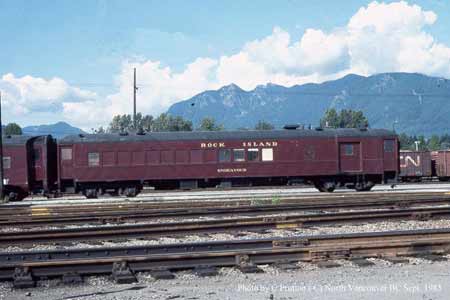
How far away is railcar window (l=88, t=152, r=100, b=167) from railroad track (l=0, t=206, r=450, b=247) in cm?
1518

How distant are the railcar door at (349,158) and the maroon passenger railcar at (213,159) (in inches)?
2.0

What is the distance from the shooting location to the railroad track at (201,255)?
9.16m

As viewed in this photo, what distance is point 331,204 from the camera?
19.5 metres

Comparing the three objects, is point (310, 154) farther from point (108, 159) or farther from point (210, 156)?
point (108, 159)

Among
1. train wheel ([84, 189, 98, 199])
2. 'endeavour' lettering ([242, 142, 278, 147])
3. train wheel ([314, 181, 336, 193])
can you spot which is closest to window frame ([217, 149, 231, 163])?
'endeavour' lettering ([242, 142, 278, 147])

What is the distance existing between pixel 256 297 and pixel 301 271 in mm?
1908

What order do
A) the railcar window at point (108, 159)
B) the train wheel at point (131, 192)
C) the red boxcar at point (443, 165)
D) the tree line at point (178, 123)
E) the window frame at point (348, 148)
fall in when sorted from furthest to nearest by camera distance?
the tree line at point (178, 123) → the red boxcar at point (443, 165) → the window frame at point (348, 148) → the train wheel at point (131, 192) → the railcar window at point (108, 159)

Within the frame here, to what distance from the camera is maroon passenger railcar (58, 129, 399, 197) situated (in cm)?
2939

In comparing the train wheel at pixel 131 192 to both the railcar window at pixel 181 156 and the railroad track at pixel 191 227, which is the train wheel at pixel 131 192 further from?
the railroad track at pixel 191 227

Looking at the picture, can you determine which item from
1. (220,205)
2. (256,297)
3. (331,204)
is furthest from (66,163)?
(256,297)

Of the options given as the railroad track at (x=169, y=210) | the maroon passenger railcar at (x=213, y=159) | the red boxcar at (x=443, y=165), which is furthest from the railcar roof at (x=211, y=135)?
the red boxcar at (x=443, y=165)

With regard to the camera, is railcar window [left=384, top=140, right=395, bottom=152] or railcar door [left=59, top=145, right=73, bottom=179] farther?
railcar window [left=384, top=140, right=395, bottom=152]

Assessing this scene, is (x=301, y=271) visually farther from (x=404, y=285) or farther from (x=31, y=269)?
(x=31, y=269)

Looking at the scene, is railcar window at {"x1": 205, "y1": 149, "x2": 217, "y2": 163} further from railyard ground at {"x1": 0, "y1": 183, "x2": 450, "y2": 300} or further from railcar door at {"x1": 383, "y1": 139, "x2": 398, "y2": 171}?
railyard ground at {"x1": 0, "y1": 183, "x2": 450, "y2": 300}
